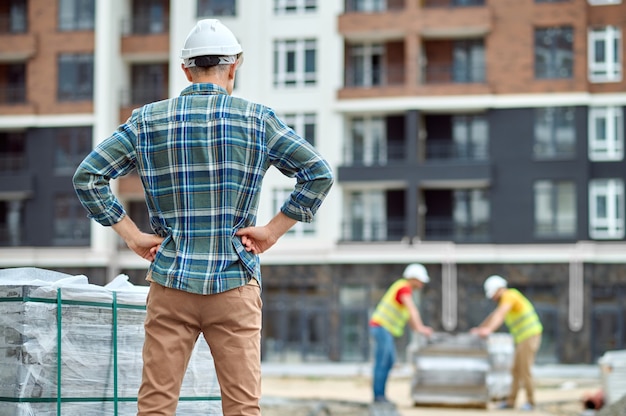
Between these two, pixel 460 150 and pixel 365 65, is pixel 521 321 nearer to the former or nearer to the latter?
pixel 460 150

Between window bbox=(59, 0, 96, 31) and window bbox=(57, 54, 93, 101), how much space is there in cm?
105

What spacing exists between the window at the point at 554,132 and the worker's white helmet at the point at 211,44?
35.2m

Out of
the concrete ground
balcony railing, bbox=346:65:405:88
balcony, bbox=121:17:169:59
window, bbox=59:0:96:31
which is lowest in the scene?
the concrete ground

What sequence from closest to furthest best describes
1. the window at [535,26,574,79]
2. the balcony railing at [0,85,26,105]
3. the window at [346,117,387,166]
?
the window at [535,26,574,79]
the window at [346,117,387,166]
the balcony railing at [0,85,26,105]

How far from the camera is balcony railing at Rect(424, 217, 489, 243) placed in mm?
39156

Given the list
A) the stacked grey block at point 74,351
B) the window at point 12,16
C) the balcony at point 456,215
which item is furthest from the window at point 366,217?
the stacked grey block at point 74,351

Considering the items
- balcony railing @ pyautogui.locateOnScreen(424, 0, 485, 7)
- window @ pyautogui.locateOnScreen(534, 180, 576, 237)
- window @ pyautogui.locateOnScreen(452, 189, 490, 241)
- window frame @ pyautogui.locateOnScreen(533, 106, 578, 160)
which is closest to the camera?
window @ pyautogui.locateOnScreen(534, 180, 576, 237)

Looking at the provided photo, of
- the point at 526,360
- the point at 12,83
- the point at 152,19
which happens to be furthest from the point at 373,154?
the point at 526,360

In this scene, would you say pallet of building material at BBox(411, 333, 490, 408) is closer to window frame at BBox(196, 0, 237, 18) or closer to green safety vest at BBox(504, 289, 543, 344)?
green safety vest at BBox(504, 289, 543, 344)

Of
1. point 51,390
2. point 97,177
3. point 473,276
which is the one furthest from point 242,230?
point 473,276

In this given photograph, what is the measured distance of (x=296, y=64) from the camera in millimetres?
40969

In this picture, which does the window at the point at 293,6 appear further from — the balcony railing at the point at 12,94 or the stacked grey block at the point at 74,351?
the stacked grey block at the point at 74,351

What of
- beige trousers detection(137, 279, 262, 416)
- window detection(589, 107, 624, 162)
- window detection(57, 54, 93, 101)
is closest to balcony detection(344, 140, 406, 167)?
window detection(589, 107, 624, 162)

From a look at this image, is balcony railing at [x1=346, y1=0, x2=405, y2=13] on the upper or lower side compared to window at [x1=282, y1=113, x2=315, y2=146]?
upper
